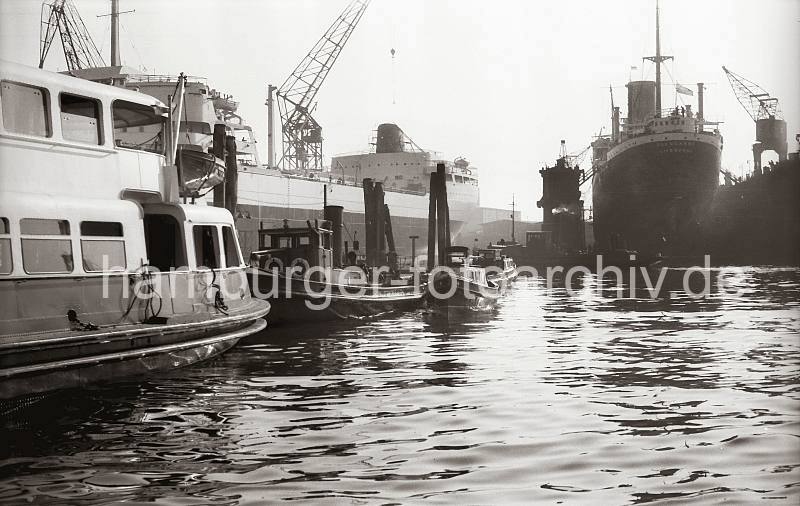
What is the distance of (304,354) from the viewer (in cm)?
1808

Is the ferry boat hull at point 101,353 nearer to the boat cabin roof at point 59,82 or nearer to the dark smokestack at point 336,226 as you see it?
the boat cabin roof at point 59,82

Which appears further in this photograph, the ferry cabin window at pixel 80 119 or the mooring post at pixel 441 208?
the mooring post at pixel 441 208

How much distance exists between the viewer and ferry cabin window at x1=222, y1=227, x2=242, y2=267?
1692cm

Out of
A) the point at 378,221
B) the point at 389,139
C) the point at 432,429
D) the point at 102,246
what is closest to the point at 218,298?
the point at 102,246

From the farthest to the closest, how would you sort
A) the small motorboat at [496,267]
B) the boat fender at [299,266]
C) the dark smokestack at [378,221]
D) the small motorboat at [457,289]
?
1. the small motorboat at [496,267]
2. the dark smokestack at [378,221]
3. the small motorboat at [457,289]
4. the boat fender at [299,266]

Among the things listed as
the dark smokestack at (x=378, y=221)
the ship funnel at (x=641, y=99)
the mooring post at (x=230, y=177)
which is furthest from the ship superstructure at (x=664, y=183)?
the mooring post at (x=230, y=177)

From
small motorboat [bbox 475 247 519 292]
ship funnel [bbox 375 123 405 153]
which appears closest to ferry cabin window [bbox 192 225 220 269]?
small motorboat [bbox 475 247 519 292]

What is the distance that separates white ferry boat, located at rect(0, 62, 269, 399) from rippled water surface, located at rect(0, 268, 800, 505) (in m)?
0.68

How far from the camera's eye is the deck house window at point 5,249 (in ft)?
35.7

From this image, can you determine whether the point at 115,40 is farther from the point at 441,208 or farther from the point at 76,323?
the point at 76,323

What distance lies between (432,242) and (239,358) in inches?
739

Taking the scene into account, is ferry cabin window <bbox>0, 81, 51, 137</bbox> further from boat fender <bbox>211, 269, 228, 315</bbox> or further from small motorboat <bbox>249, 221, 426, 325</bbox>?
small motorboat <bbox>249, 221, 426, 325</bbox>

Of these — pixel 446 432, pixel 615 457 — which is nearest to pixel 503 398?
pixel 446 432

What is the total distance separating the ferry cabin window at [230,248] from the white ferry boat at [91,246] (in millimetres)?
944
